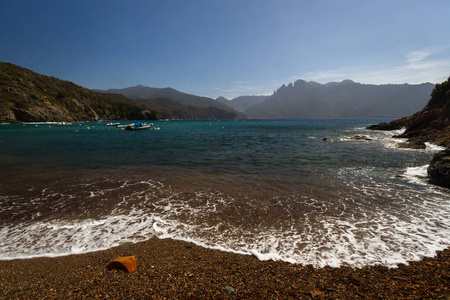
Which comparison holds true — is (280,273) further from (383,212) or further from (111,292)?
(383,212)

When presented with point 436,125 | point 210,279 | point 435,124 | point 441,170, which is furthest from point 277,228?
point 435,124

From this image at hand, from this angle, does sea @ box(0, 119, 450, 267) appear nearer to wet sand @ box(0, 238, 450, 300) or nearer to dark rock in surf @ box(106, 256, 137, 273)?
wet sand @ box(0, 238, 450, 300)

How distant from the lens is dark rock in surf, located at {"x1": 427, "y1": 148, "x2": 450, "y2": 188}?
11617 mm

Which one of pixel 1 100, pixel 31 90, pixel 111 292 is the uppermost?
pixel 31 90

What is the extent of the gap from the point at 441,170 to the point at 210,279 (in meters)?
15.3

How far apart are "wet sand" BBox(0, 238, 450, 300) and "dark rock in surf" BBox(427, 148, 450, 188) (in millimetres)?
8634

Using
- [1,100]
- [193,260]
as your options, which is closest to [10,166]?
[193,260]

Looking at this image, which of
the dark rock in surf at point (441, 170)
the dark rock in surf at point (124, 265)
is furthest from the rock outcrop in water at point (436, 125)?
the dark rock in surf at point (124, 265)

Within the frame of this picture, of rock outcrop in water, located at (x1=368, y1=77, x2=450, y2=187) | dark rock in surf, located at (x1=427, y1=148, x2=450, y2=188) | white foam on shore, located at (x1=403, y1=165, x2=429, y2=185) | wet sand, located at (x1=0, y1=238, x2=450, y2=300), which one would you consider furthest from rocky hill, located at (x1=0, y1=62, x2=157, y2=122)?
rock outcrop in water, located at (x1=368, y1=77, x2=450, y2=187)

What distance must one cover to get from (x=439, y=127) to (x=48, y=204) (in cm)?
4913

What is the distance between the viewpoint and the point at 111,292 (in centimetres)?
429

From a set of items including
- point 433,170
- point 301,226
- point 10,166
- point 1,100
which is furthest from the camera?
point 1,100

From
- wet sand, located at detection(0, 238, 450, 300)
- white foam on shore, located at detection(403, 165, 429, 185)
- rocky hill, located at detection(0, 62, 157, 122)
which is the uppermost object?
rocky hill, located at detection(0, 62, 157, 122)

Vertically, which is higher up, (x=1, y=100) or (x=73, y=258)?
(x=1, y=100)
